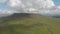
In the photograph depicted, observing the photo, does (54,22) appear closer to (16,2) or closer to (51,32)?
(51,32)

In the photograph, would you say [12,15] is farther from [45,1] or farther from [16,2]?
[45,1]

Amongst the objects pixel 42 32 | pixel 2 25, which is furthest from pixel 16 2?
pixel 42 32

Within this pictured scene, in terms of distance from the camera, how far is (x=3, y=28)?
150 cm

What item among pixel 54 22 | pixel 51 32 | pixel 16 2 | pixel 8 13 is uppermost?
pixel 16 2

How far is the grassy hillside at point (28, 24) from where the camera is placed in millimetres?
1485

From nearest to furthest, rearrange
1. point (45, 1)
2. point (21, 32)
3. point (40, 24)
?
point (21, 32) < point (40, 24) < point (45, 1)

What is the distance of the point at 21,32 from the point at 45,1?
0.51 m

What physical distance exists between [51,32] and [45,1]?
416mm

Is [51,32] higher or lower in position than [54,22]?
lower

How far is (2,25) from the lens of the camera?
1544mm

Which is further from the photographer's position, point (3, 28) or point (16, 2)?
point (16, 2)

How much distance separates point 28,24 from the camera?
156 centimetres

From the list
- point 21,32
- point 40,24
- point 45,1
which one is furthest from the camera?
point 45,1

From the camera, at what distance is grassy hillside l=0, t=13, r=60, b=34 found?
1485 millimetres
